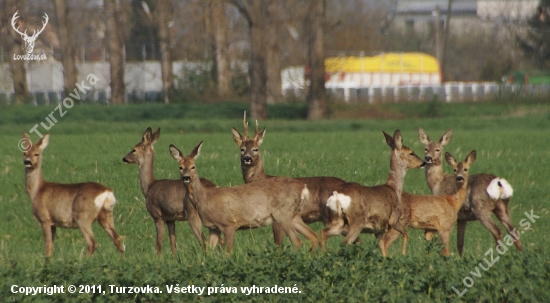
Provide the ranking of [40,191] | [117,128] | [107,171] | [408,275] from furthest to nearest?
[117,128]
[107,171]
[40,191]
[408,275]

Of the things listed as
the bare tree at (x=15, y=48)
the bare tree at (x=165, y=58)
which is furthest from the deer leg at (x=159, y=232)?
the bare tree at (x=165, y=58)

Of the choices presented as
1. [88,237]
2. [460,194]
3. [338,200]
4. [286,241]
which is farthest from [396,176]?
[88,237]

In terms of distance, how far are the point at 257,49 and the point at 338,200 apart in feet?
66.3

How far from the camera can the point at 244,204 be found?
9156 millimetres

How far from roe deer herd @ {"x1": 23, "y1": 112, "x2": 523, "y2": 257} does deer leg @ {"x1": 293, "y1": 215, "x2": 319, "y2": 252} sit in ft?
0.04

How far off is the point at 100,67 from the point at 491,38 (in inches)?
1062

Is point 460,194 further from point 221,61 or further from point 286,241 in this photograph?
point 221,61

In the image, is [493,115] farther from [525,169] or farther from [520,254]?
[520,254]

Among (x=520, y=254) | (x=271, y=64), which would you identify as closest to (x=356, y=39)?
(x=271, y=64)

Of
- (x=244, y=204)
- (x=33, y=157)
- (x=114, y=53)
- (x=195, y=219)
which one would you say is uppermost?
(x=114, y=53)

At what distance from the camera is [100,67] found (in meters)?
48.0

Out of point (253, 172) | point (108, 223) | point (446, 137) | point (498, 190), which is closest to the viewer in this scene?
point (108, 223)

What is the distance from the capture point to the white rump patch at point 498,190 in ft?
34.0

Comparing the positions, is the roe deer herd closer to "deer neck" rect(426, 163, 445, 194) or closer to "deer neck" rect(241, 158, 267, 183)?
"deer neck" rect(241, 158, 267, 183)
